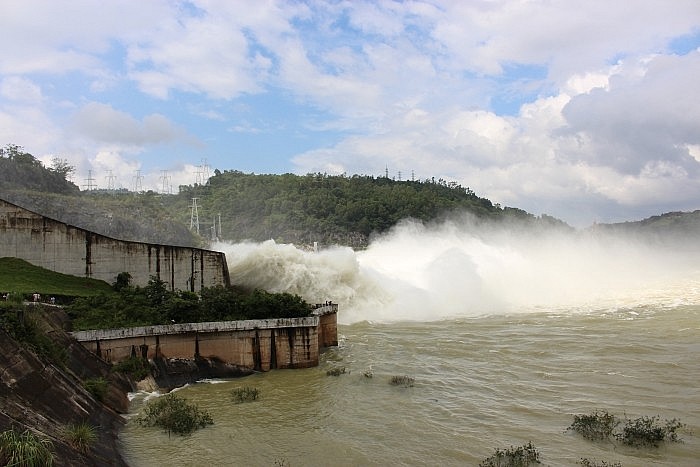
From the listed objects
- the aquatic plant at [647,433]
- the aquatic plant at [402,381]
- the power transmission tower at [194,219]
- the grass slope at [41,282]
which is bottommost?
the aquatic plant at [647,433]

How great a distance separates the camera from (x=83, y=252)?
947 inches

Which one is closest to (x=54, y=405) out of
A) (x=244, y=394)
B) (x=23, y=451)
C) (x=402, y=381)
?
(x=23, y=451)

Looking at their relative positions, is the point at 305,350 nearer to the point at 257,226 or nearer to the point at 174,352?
the point at 174,352

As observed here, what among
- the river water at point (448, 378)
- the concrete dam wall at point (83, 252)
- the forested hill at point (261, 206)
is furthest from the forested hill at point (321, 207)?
the concrete dam wall at point (83, 252)

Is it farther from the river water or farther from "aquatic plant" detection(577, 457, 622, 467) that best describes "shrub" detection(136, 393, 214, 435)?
"aquatic plant" detection(577, 457, 622, 467)

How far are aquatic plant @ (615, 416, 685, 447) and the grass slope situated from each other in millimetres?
19123

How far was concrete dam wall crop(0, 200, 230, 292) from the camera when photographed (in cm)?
2333

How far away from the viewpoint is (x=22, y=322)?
1203 centimetres

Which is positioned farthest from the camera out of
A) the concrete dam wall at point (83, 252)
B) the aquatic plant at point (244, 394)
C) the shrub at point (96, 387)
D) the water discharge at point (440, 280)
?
the water discharge at point (440, 280)

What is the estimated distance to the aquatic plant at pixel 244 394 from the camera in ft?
49.8

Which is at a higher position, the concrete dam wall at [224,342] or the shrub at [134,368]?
the concrete dam wall at [224,342]

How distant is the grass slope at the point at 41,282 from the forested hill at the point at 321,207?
71.0 m

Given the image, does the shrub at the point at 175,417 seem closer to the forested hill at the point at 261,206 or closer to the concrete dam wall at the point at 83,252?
the concrete dam wall at the point at 83,252

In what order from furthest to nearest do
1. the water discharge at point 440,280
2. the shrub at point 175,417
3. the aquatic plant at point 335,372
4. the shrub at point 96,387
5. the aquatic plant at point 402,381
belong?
the water discharge at point 440,280
the aquatic plant at point 335,372
the aquatic plant at point 402,381
the shrub at point 96,387
the shrub at point 175,417
